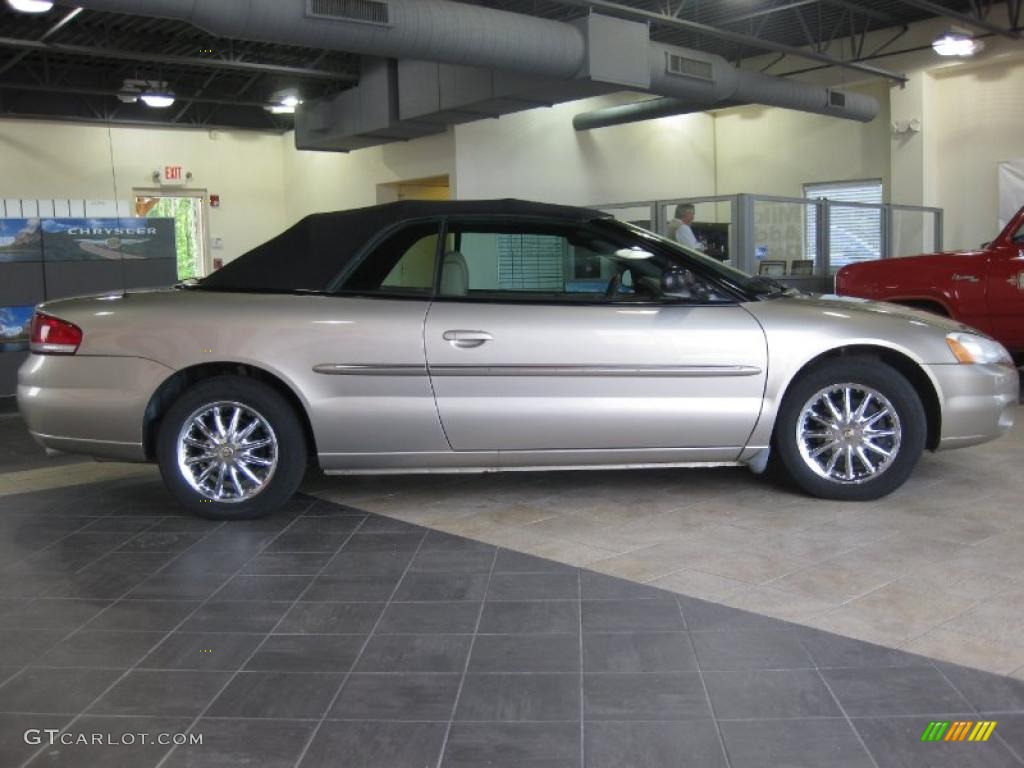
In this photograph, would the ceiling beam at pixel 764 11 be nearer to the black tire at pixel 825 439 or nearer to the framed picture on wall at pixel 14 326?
the black tire at pixel 825 439

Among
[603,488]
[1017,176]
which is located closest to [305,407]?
[603,488]

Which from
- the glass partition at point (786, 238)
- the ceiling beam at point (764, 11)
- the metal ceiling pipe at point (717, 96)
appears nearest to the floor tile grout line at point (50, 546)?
the glass partition at point (786, 238)

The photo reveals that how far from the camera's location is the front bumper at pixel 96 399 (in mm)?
4602

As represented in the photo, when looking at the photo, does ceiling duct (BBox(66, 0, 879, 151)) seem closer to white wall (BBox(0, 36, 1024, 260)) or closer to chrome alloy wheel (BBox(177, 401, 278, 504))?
white wall (BBox(0, 36, 1024, 260))

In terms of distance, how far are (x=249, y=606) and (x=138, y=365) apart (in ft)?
5.27

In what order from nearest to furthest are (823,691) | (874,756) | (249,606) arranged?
1. (874,756)
2. (823,691)
3. (249,606)

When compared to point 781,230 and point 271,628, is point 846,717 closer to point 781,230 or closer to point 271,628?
point 271,628

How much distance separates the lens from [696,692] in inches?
110

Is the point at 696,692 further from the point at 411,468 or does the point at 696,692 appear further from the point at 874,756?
the point at 411,468

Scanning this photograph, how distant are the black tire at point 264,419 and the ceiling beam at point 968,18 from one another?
10852mm

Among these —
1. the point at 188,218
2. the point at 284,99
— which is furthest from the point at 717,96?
the point at 188,218

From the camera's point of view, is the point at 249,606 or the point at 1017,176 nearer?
the point at 249,606

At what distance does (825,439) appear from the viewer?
486 cm

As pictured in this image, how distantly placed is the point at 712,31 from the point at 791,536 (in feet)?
31.4
